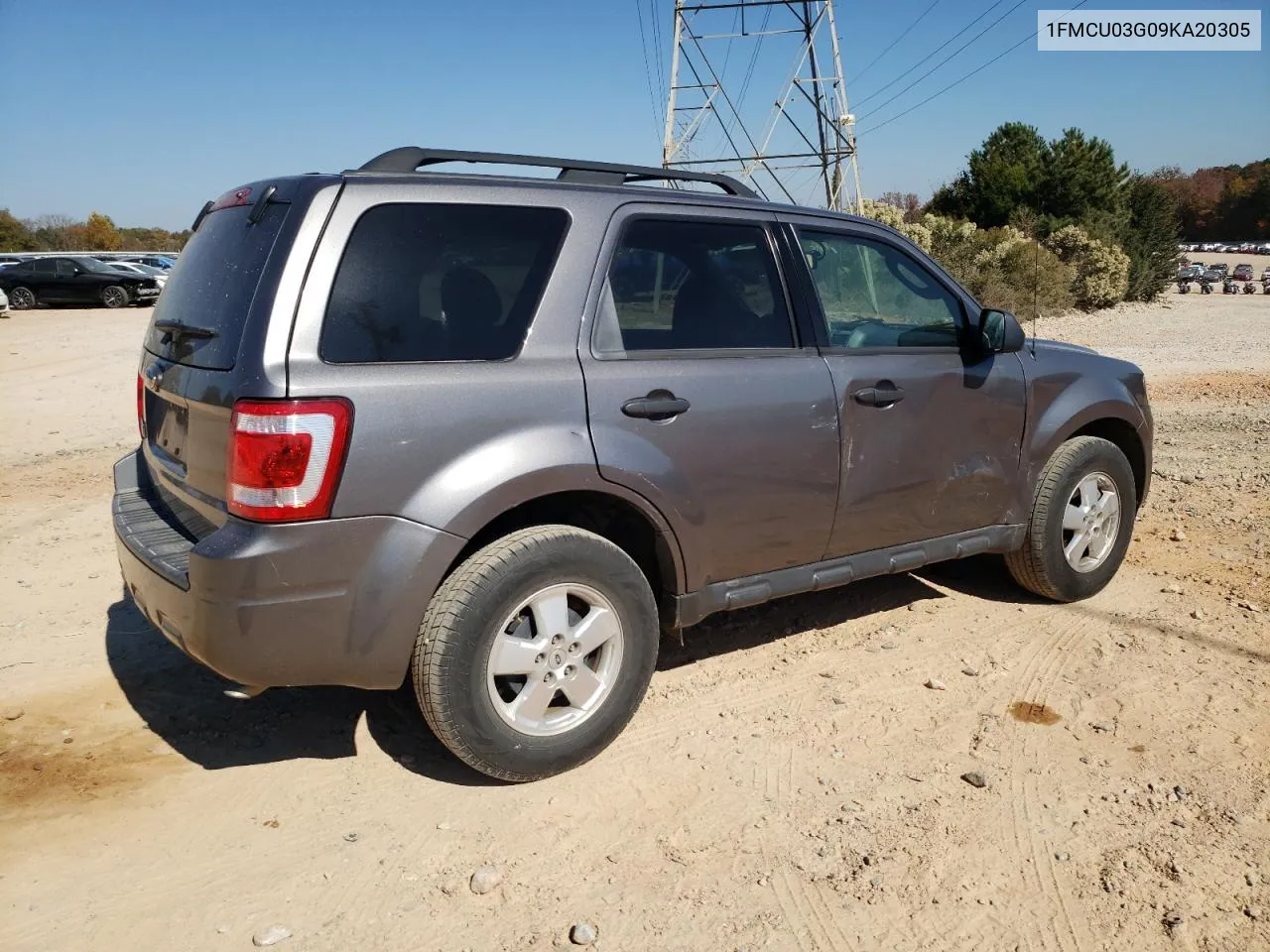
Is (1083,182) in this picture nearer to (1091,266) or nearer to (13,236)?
(1091,266)

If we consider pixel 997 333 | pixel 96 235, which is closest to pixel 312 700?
pixel 997 333

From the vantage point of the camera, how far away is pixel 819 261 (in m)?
4.07

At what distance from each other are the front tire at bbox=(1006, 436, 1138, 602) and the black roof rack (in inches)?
79.3

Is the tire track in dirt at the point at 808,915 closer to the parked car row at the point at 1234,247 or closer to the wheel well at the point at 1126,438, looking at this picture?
the wheel well at the point at 1126,438

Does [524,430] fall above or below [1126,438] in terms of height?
above

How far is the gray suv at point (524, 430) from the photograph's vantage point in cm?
287

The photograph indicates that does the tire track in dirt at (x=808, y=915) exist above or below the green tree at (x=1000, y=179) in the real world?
below

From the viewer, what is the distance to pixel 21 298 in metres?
27.6

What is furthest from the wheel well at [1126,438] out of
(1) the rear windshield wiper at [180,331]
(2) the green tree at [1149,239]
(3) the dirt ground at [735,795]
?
(2) the green tree at [1149,239]

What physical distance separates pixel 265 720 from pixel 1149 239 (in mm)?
33906

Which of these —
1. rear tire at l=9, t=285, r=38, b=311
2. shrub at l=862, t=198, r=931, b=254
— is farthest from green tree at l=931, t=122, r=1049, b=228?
rear tire at l=9, t=285, r=38, b=311

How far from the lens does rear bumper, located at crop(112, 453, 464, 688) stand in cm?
281

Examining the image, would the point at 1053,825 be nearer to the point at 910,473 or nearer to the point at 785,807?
the point at 785,807

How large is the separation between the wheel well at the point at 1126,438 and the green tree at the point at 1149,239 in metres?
27.7
